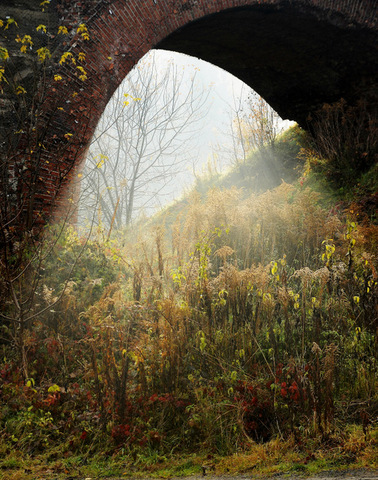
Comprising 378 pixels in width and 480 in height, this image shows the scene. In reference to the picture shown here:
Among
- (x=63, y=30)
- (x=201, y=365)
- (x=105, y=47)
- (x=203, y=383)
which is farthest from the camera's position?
(x=105, y=47)

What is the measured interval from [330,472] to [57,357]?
2.65 metres

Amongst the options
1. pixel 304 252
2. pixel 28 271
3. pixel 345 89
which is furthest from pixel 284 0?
pixel 28 271

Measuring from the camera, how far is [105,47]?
586 centimetres

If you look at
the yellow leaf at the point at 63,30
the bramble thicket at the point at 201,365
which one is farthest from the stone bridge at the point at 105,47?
the bramble thicket at the point at 201,365

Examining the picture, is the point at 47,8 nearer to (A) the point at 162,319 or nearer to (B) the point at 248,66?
(A) the point at 162,319

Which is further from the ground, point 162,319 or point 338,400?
point 162,319

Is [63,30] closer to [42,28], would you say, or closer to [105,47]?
[42,28]

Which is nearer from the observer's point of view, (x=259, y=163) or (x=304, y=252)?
(x=304, y=252)

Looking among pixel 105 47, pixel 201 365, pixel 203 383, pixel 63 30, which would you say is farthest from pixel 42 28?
pixel 203 383

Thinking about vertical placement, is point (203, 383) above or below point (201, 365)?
below

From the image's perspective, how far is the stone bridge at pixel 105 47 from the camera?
5367 mm

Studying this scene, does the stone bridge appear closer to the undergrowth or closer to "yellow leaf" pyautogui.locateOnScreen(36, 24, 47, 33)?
"yellow leaf" pyautogui.locateOnScreen(36, 24, 47, 33)

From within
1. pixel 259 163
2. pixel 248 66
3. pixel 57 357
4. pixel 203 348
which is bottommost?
pixel 203 348

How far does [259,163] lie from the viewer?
45.9 ft
